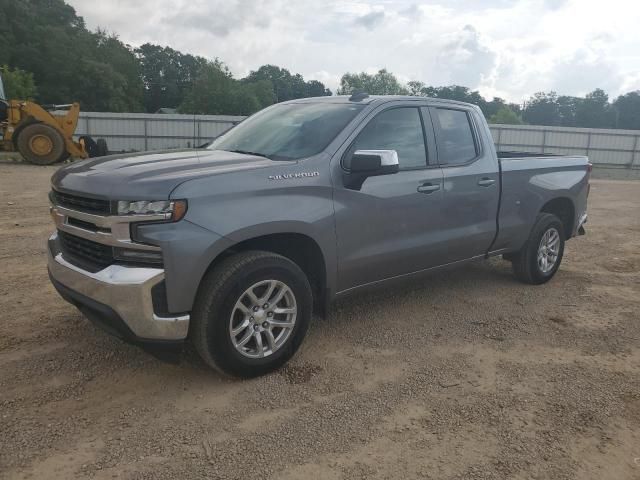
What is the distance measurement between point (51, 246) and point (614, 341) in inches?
170

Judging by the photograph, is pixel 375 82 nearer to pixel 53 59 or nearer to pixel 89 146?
pixel 53 59

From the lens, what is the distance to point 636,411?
129 inches

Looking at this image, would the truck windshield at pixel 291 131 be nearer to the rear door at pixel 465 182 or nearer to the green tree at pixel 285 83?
the rear door at pixel 465 182

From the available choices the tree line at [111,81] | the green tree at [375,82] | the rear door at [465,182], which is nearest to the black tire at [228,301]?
the rear door at [465,182]

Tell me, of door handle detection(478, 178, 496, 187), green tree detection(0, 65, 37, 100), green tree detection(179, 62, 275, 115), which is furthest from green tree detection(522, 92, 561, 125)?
door handle detection(478, 178, 496, 187)

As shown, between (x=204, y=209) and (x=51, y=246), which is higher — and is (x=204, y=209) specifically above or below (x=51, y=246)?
above

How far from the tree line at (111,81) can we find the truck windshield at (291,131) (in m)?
35.0

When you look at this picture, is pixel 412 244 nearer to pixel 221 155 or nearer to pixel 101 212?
pixel 221 155

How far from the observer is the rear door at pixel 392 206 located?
3.82m

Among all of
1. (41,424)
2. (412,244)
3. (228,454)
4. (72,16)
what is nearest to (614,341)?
(412,244)

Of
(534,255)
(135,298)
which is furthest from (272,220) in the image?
(534,255)

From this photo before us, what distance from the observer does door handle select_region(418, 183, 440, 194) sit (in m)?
4.27

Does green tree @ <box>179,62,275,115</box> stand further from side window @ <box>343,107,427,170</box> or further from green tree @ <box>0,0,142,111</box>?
side window @ <box>343,107,427,170</box>

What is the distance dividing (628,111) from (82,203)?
286 feet
